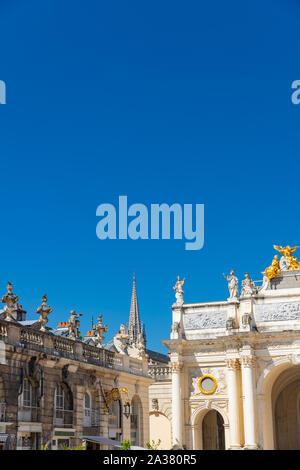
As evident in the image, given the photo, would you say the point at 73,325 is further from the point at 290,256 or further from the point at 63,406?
the point at 290,256

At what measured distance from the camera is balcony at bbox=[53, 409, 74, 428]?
31141mm

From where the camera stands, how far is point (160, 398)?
171 feet

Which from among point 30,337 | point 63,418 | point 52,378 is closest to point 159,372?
point 63,418

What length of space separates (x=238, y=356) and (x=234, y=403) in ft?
10.2

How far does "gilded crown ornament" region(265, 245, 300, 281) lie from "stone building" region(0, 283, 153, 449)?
12026mm

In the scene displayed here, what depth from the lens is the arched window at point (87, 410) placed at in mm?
34344

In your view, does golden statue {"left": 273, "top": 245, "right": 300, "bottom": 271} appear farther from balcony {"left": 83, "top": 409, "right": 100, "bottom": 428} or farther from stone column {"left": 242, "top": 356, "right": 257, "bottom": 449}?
balcony {"left": 83, "top": 409, "right": 100, "bottom": 428}

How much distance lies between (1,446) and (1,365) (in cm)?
324

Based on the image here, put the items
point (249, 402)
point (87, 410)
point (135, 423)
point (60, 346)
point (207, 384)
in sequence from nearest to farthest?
1. point (60, 346)
2. point (87, 410)
3. point (135, 423)
4. point (249, 402)
5. point (207, 384)

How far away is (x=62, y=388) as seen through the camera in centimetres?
3244
